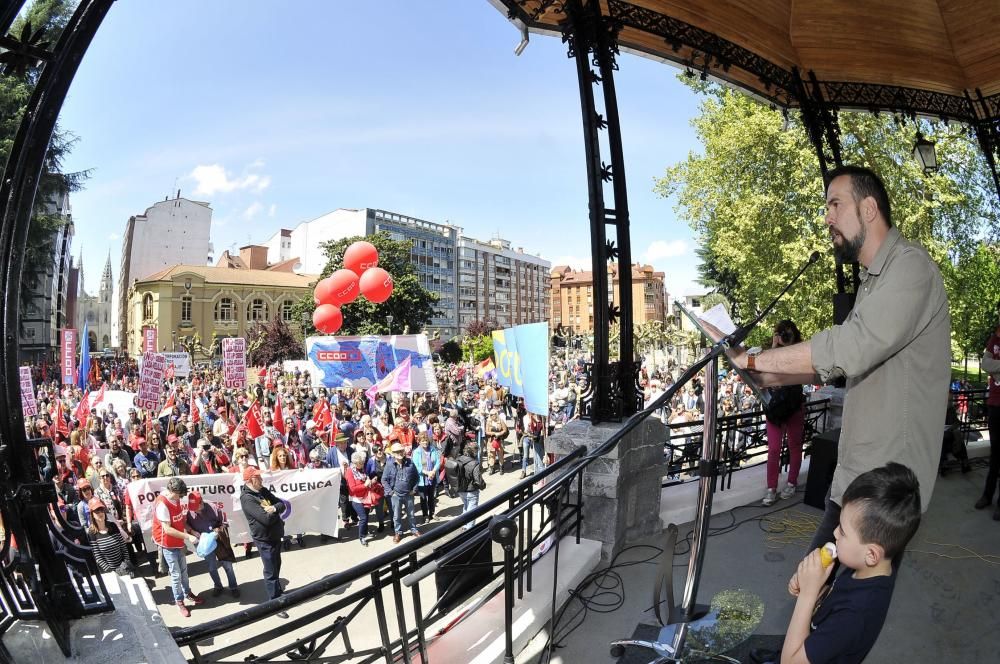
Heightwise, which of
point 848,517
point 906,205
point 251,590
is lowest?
point 251,590

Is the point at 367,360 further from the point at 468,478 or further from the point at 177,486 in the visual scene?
the point at 177,486

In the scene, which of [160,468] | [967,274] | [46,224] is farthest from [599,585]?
[46,224]

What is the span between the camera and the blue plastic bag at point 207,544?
26.5ft

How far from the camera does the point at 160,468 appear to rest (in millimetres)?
10383

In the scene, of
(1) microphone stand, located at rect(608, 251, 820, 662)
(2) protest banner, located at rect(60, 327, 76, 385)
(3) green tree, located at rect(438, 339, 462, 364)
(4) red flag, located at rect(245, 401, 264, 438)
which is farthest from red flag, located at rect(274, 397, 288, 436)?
(3) green tree, located at rect(438, 339, 462, 364)

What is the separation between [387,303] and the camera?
181ft

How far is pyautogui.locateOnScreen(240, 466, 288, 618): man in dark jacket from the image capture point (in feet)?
25.5

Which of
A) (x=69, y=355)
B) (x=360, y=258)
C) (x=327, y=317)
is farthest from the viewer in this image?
(x=69, y=355)

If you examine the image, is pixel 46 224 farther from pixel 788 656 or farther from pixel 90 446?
pixel 788 656

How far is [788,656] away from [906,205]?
1927cm

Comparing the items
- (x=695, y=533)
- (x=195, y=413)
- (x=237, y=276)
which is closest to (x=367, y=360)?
(x=195, y=413)

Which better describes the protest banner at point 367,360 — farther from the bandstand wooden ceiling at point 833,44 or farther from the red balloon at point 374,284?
the bandstand wooden ceiling at point 833,44

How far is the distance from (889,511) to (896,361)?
59 centimetres

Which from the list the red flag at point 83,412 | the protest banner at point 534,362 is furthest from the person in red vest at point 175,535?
the red flag at point 83,412
